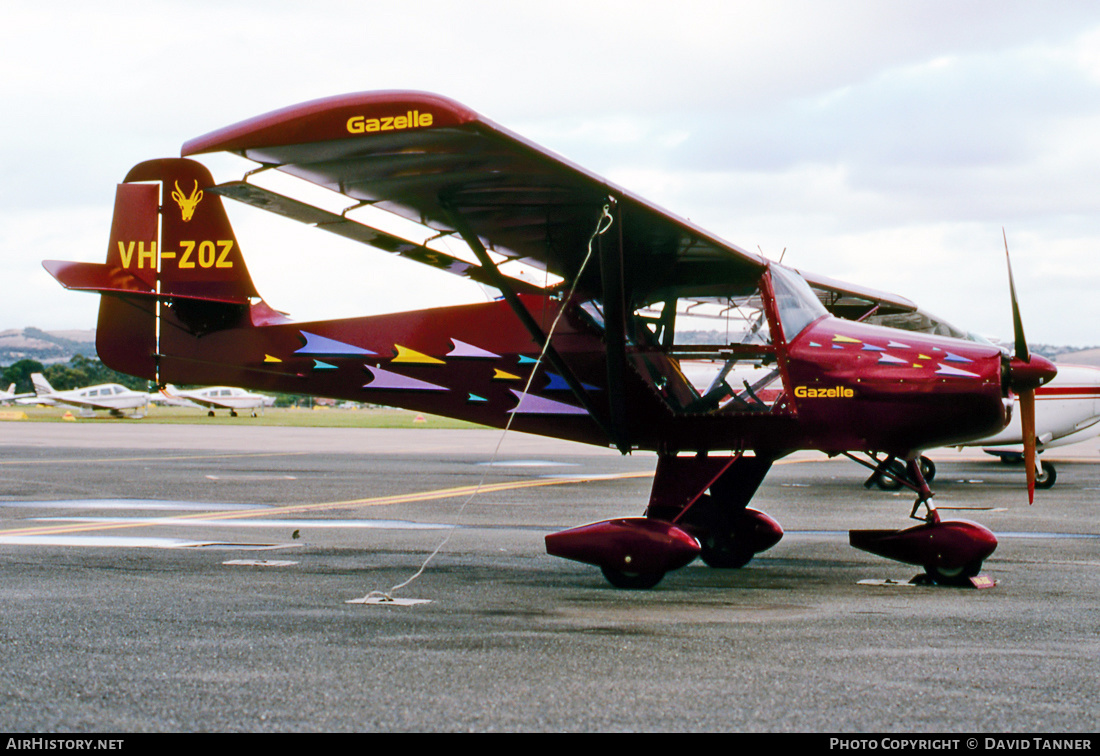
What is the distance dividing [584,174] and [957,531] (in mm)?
3635

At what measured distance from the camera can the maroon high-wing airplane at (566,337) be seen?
603 centimetres

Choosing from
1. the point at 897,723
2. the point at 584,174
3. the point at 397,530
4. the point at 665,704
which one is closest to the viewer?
the point at 897,723

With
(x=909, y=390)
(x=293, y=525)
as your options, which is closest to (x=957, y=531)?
(x=909, y=390)

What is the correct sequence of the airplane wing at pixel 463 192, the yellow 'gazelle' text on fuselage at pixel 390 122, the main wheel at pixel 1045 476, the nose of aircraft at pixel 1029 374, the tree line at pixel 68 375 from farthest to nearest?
the tree line at pixel 68 375, the main wheel at pixel 1045 476, the nose of aircraft at pixel 1029 374, the airplane wing at pixel 463 192, the yellow 'gazelle' text on fuselage at pixel 390 122

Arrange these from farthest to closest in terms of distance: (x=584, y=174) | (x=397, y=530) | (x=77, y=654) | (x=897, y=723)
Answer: (x=397, y=530), (x=584, y=174), (x=77, y=654), (x=897, y=723)

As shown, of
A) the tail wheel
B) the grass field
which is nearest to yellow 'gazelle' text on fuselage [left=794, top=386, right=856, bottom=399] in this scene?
the tail wheel

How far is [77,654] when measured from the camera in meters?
4.39

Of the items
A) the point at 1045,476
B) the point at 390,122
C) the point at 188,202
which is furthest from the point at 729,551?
the point at 1045,476

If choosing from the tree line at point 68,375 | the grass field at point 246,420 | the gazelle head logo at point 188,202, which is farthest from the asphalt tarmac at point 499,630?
the tree line at point 68,375

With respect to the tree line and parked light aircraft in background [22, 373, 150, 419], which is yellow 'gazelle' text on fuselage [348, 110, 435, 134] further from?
the tree line

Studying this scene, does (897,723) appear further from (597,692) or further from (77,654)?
(77,654)

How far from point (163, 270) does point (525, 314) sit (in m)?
4.29

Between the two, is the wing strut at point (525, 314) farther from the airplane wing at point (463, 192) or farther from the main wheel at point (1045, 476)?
the main wheel at point (1045, 476)

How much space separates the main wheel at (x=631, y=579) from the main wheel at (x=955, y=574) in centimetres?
199
